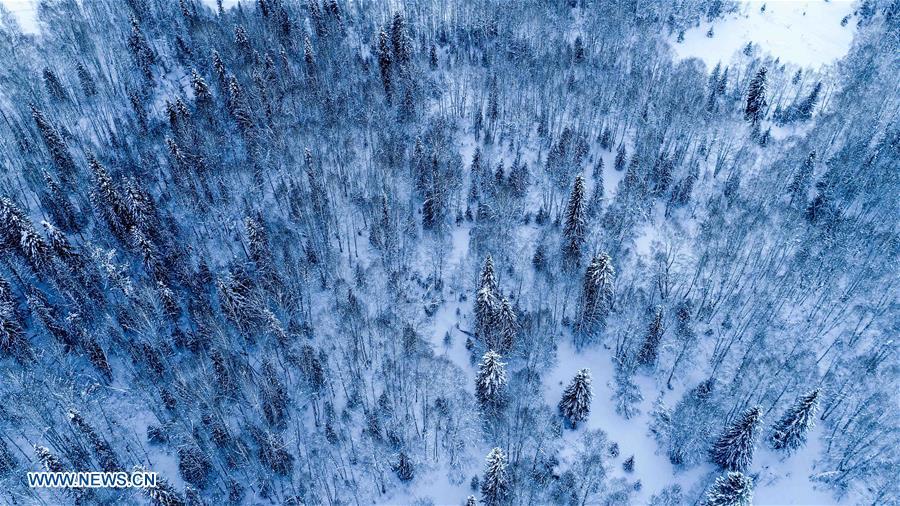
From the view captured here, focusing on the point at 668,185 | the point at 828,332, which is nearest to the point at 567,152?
the point at 668,185

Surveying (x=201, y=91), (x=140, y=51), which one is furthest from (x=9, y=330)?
(x=140, y=51)

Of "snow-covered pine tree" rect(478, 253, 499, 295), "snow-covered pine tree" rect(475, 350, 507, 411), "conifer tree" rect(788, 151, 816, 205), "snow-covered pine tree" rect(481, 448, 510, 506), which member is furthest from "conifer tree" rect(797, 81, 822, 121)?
"snow-covered pine tree" rect(481, 448, 510, 506)

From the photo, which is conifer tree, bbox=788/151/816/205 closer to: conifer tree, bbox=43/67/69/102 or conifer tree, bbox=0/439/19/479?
conifer tree, bbox=0/439/19/479

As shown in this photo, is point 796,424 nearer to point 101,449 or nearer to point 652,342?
point 652,342

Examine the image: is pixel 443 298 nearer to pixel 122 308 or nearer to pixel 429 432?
pixel 429 432

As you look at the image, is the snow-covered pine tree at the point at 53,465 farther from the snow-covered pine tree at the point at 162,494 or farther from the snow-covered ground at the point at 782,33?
the snow-covered ground at the point at 782,33
